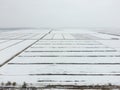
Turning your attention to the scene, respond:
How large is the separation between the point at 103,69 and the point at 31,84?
2696 mm

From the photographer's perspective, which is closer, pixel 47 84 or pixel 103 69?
pixel 47 84

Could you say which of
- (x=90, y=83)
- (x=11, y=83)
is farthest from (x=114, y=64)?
(x=11, y=83)

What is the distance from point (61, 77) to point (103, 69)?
171cm

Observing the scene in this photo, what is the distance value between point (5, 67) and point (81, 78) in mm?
2899

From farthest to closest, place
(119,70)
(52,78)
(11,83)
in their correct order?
(119,70) → (52,78) → (11,83)

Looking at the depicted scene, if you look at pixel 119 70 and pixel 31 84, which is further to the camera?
pixel 119 70

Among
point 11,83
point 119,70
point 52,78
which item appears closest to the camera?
point 11,83

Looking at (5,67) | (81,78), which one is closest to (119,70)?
(81,78)

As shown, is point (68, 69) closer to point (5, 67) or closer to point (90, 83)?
point (90, 83)

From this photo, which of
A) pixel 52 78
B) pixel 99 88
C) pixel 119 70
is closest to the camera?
pixel 99 88

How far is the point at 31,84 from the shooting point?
4.37 metres

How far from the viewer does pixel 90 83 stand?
177 inches

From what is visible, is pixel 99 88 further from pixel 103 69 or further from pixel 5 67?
pixel 5 67

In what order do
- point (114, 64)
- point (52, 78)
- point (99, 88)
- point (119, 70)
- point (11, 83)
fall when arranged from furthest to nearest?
point (114, 64) → point (119, 70) → point (52, 78) → point (11, 83) → point (99, 88)
